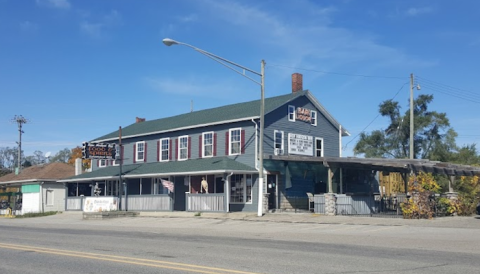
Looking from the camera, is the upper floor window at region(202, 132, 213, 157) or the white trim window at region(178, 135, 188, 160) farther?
the white trim window at region(178, 135, 188, 160)

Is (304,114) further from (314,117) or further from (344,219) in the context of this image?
(344,219)

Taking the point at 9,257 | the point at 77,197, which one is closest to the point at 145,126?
the point at 77,197

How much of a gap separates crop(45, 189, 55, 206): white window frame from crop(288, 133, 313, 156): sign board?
895 inches

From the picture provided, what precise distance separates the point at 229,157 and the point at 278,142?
3.21m

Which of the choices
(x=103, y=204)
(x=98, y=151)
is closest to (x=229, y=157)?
(x=103, y=204)

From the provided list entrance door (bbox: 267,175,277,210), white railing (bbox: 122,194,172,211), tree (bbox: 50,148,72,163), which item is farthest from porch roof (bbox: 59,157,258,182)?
tree (bbox: 50,148,72,163)

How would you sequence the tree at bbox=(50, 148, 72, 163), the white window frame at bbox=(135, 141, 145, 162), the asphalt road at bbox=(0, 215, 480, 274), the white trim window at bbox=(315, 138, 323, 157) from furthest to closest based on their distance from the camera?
the tree at bbox=(50, 148, 72, 163), the white window frame at bbox=(135, 141, 145, 162), the white trim window at bbox=(315, 138, 323, 157), the asphalt road at bbox=(0, 215, 480, 274)

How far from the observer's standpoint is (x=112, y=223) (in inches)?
1115

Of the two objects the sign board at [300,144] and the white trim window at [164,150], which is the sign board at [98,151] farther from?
the sign board at [300,144]

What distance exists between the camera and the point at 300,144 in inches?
1304

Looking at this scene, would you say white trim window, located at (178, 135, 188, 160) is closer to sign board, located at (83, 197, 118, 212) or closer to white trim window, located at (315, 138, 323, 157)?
sign board, located at (83, 197, 118, 212)

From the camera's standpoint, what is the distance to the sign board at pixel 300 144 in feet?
107

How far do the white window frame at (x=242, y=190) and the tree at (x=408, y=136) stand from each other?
25892mm

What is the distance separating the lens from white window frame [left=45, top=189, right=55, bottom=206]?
4331 cm
